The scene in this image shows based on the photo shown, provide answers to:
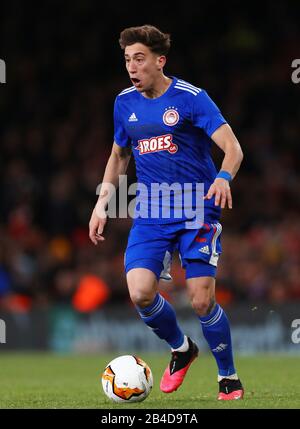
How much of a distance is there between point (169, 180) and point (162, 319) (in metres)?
→ 0.95

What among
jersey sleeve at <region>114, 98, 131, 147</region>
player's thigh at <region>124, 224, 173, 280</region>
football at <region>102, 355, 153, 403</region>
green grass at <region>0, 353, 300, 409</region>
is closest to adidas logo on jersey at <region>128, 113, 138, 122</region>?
jersey sleeve at <region>114, 98, 131, 147</region>

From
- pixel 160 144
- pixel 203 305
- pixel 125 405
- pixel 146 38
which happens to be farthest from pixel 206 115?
pixel 125 405

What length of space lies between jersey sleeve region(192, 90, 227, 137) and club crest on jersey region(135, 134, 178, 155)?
214 mm

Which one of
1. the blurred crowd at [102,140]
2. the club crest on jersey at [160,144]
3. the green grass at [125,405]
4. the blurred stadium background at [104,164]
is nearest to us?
the green grass at [125,405]

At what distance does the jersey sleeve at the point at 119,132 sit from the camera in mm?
7570

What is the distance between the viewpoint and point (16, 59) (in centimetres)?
1905

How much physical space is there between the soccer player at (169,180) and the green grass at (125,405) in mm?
328

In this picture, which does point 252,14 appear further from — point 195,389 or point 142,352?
point 195,389

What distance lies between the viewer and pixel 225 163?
6914 mm

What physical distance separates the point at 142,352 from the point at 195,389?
6.46m

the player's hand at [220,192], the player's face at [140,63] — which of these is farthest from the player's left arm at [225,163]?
the player's face at [140,63]

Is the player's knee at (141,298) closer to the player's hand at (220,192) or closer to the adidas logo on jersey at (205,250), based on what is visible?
the adidas logo on jersey at (205,250)

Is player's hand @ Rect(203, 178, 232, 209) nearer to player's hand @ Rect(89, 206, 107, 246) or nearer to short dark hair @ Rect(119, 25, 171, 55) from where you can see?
player's hand @ Rect(89, 206, 107, 246)

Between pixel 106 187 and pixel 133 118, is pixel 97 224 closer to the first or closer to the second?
pixel 106 187
